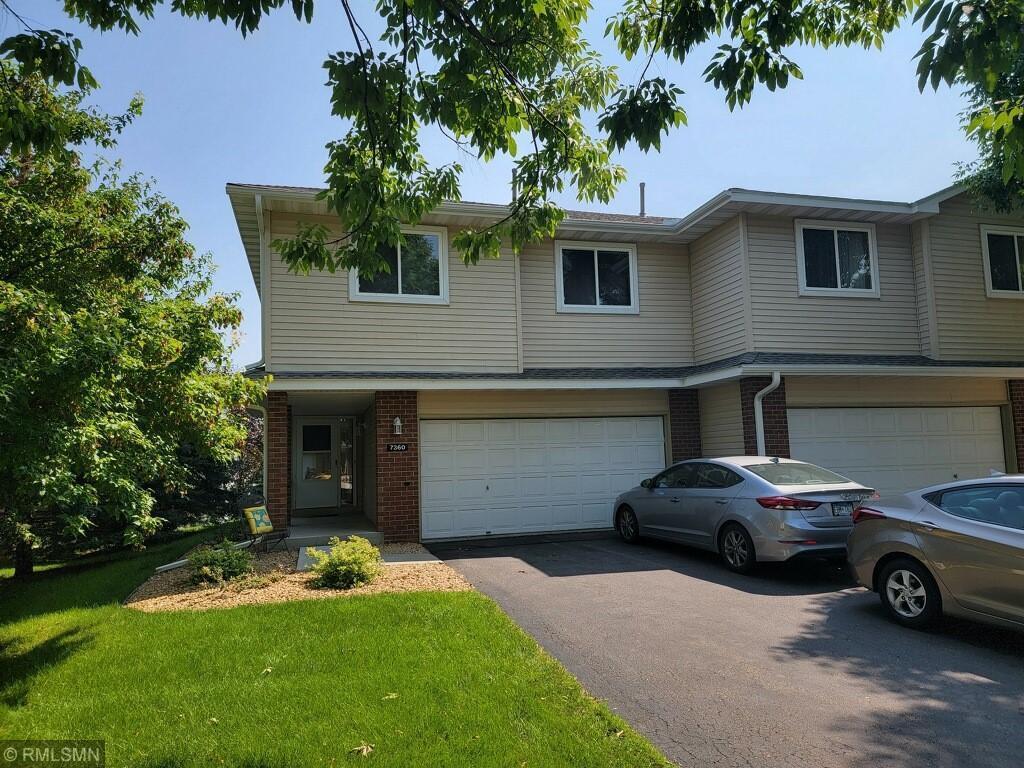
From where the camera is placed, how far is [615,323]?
13250 mm

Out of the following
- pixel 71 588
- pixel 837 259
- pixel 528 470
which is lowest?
pixel 71 588

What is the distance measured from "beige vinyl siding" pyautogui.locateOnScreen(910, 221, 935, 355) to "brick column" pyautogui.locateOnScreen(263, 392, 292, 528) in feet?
39.8

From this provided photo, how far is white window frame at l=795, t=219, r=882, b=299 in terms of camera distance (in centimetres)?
1230

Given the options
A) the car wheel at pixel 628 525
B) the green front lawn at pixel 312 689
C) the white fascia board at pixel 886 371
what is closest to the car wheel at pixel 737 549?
the car wheel at pixel 628 525

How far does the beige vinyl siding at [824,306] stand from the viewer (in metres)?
12.0

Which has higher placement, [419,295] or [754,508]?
[419,295]

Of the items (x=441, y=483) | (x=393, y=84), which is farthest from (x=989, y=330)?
(x=393, y=84)

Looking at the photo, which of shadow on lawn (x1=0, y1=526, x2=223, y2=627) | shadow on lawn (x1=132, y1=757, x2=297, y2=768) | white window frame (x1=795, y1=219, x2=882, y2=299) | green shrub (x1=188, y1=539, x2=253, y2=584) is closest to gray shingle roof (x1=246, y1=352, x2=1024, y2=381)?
white window frame (x1=795, y1=219, x2=882, y2=299)

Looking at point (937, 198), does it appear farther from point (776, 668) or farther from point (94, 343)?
point (94, 343)

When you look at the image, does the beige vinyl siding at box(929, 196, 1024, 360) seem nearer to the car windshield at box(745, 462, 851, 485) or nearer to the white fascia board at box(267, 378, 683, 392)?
the white fascia board at box(267, 378, 683, 392)

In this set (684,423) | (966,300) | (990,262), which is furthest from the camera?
(990,262)

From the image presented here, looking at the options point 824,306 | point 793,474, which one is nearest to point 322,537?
point 793,474

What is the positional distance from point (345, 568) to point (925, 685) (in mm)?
5986

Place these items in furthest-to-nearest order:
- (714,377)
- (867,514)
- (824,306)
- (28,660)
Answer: (824,306) → (714,377) → (867,514) → (28,660)
